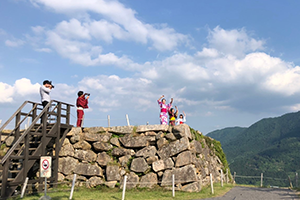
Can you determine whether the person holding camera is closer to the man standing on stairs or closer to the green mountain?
the man standing on stairs

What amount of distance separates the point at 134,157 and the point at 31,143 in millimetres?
5375

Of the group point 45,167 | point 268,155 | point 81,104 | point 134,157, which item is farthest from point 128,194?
point 268,155

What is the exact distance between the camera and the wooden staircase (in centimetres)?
1175

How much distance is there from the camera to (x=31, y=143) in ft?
45.8

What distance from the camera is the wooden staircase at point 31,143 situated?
1175 cm

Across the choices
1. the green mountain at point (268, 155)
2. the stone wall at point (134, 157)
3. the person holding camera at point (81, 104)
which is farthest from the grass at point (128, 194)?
the green mountain at point (268, 155)

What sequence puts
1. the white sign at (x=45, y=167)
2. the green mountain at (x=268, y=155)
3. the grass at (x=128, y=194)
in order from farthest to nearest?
the green mountain at (x=268, y=155) < the grass at (x=128, y=194) < the white sign at (x=45, y=167)

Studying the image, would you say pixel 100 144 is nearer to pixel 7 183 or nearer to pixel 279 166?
pixel 7 183

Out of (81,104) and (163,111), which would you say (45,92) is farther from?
(163,111)

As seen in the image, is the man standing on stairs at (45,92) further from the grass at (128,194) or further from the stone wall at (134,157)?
the grass at (128,194)

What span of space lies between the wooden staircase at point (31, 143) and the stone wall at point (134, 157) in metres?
0.78

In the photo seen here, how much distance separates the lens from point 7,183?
11.6 meters

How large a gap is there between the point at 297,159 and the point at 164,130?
125 m

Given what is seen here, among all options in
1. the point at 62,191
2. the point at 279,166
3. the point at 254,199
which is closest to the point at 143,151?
the point at 62,191
